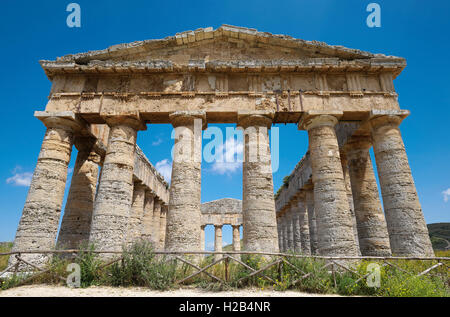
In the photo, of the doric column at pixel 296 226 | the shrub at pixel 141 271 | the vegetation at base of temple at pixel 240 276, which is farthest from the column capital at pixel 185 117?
the doric column at pixel 296 226

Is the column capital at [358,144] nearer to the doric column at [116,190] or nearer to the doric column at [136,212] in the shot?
the doric column at [116,190]

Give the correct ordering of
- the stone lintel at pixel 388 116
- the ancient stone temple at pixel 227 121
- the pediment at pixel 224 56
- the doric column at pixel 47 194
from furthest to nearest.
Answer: the pediment at pixel 224 56 < the stone lintel at pixel 388 116 < the ancient stone temple at pixel 227 121 < the doric column at pixel 47 194

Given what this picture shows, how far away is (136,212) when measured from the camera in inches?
674

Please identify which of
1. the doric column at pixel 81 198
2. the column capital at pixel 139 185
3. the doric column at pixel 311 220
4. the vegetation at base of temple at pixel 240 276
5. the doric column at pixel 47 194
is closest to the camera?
the vegetation at base of temple at pixel 240 276

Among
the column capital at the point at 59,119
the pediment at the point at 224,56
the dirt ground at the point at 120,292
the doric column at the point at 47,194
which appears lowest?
the dirt ground at the point at 120,292

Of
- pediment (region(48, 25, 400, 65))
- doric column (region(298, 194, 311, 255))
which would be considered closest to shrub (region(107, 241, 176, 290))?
pediment (region(48, 25, 400, 65))

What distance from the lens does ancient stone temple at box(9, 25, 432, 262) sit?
9.80m

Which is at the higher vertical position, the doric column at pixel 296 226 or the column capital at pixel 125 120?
the column capital at pixel 125 120

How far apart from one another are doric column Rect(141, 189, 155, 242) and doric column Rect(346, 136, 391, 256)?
13.3 meters

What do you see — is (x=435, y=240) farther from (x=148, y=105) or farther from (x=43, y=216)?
(x=43, y=216)

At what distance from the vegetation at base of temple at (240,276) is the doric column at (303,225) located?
35.2ft

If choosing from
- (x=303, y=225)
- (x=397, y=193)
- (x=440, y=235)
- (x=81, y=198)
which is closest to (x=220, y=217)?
(x=303, y=225)

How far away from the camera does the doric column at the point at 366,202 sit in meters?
11.9

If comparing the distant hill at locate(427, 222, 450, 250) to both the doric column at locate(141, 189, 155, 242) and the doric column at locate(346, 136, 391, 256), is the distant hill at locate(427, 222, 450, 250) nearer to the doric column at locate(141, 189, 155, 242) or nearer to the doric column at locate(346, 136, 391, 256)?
the doric column at locate(346, 136, 391, 256)
